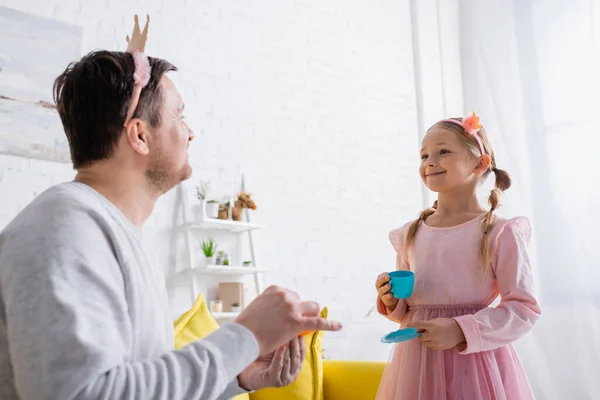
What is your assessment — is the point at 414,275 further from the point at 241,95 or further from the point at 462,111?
the point at 462,111

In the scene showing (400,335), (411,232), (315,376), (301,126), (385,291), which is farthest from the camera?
(301,126)

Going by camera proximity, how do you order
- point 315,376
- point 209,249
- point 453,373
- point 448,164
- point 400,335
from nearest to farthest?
point 400,335
point 453,373
point 448,164
point 315,376
point 209,249

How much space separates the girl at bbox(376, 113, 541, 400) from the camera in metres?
1.75

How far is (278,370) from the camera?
126 centimetres

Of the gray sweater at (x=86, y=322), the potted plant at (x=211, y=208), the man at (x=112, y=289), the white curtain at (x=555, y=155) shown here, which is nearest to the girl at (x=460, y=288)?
the man at (x=112, y=289)

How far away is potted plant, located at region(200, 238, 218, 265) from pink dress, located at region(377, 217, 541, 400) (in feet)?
4.65

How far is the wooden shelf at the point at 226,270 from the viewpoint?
3209mm

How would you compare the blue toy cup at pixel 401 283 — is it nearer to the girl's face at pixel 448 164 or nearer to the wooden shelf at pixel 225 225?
the girl's face at pixel 448 164

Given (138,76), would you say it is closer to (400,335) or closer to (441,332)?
(400,335)

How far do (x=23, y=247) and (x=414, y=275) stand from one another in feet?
4.31

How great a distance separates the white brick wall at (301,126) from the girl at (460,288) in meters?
1.59

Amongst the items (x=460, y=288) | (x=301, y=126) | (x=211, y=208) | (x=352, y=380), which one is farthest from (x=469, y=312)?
(x=301, y=126)

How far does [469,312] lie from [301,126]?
7.36 ft

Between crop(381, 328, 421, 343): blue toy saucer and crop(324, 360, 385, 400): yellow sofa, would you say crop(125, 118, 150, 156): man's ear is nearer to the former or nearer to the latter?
crop(381, 328, 421, 343): blue toy saucer
